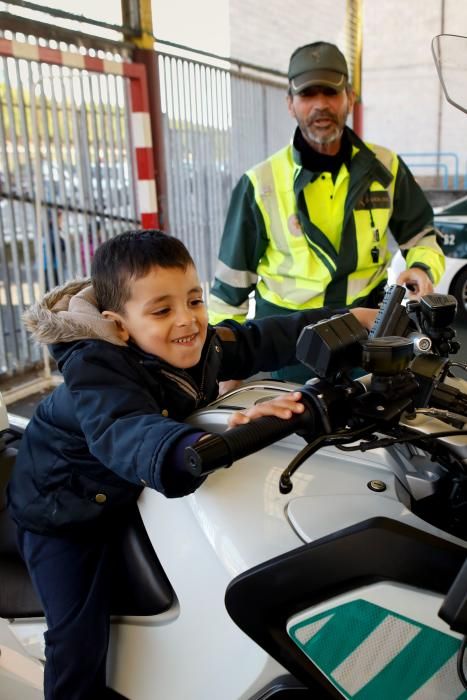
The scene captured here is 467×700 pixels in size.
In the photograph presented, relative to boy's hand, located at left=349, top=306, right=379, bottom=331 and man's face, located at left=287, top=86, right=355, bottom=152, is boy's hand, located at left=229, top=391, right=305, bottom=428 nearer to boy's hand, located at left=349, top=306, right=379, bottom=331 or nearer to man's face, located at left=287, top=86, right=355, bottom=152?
boy's hand, located at left=349, top=306, right=379, bottom=331

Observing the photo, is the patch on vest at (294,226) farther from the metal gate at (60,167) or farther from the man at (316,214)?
the metal gate at (60,167)

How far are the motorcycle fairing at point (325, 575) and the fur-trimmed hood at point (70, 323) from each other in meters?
0.54

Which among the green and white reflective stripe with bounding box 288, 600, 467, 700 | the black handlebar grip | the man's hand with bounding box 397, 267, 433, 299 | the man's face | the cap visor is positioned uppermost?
the cap visor

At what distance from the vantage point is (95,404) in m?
1.22

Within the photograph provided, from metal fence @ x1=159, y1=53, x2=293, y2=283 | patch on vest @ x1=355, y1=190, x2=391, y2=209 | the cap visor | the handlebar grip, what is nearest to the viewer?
the handlebar grip

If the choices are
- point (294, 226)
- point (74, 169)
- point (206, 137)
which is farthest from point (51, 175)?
point (294, 226)

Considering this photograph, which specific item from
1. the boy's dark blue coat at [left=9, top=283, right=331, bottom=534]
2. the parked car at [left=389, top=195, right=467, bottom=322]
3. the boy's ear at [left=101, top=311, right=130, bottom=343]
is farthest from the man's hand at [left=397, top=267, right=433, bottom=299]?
the parked car at [left=389, top=195, right=467, bottom=322]

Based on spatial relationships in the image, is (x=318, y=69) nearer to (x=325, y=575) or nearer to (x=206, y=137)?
(x=325, y=575)

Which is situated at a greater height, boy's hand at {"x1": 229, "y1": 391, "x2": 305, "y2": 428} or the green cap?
the green cap

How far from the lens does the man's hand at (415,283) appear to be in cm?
188

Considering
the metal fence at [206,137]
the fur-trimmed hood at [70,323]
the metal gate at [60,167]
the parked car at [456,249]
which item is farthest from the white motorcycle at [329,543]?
the parked car at [456,249]

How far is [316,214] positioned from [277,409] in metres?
1.57

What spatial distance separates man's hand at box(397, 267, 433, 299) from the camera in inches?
74.0

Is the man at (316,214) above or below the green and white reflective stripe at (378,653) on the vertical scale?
above
